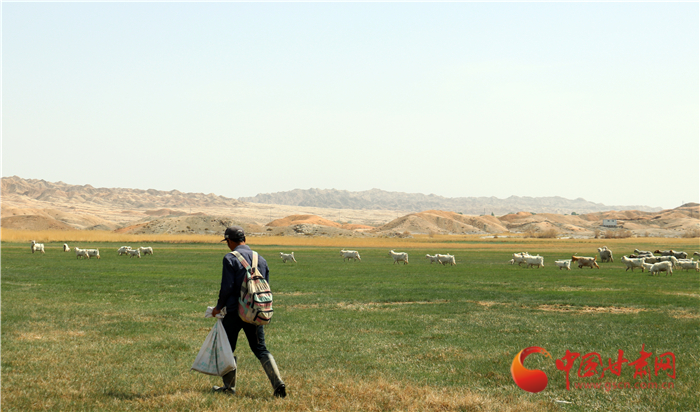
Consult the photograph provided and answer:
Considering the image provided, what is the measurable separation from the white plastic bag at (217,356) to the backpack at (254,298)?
0.54 meters

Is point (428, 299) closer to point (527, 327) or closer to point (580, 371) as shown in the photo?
point (527, 327)

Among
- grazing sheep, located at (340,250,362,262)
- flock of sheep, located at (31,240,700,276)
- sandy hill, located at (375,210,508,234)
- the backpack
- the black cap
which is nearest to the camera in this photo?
the backpack

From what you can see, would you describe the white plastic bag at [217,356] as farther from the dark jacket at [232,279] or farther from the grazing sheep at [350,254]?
the grazing sheep at [350,254]

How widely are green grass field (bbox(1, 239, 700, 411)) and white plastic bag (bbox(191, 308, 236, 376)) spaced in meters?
0.51

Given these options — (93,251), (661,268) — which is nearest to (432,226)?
(93,251)

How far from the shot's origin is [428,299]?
968 inches

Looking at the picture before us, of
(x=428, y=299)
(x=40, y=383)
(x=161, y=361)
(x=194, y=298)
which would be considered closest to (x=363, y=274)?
(x=428, y=299)

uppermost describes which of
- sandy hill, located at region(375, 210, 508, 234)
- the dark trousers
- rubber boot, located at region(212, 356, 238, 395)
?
the dark trousers

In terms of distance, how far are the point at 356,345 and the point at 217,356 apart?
225 inches

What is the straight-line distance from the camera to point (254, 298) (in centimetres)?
894

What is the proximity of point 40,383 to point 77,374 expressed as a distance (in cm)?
81

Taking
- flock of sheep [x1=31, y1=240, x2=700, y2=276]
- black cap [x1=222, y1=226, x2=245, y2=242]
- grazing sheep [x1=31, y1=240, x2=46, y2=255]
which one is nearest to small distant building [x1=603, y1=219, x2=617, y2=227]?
flock of sheep [x1=31, y1=240, x2=700, y2=276]

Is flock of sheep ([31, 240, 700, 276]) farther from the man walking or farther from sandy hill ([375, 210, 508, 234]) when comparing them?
sandy hill ([375, 210, 508, 234])

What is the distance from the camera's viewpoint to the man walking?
355 inches
